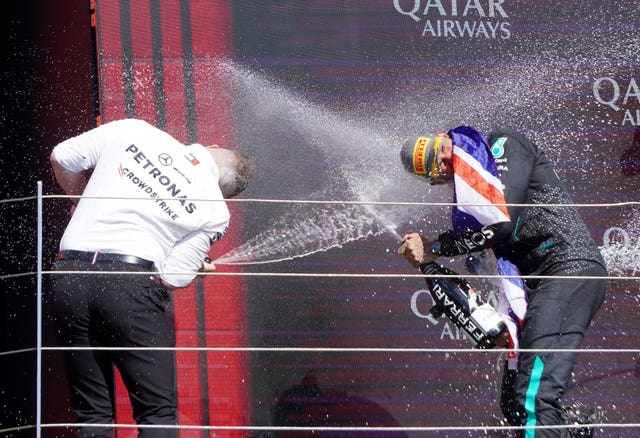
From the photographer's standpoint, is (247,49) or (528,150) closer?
(528,150)

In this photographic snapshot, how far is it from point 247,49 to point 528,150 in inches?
42.1

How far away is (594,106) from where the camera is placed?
3.90m

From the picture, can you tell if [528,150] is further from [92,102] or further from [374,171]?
[92,102]

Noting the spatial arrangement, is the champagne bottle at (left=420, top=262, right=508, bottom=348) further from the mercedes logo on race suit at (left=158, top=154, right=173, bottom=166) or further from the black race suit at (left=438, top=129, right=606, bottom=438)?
the mercedes logo on race suit at (left=158, top=154, right=173, bottom=166)

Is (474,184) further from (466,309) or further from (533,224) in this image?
(466,309)

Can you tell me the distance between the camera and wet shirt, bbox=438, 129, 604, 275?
3279 millimetres

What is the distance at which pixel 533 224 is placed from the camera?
10.9ft

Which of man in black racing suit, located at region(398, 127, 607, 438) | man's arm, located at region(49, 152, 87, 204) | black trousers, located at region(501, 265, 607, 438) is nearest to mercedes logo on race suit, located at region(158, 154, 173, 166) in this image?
man's arm, located at region(49, 152, 87, 204)

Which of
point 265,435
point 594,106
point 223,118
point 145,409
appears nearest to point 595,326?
point 594,106

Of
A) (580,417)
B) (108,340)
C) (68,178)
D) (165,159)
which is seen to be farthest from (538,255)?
(68,178)

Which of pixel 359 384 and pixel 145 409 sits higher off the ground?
pixel 145 409

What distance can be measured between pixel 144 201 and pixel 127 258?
0.56 feet

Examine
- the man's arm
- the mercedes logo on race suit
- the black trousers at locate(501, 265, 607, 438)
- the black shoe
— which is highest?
the mercedes logo on race suit

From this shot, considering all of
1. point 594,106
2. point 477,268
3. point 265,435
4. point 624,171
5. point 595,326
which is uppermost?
point 594,106
